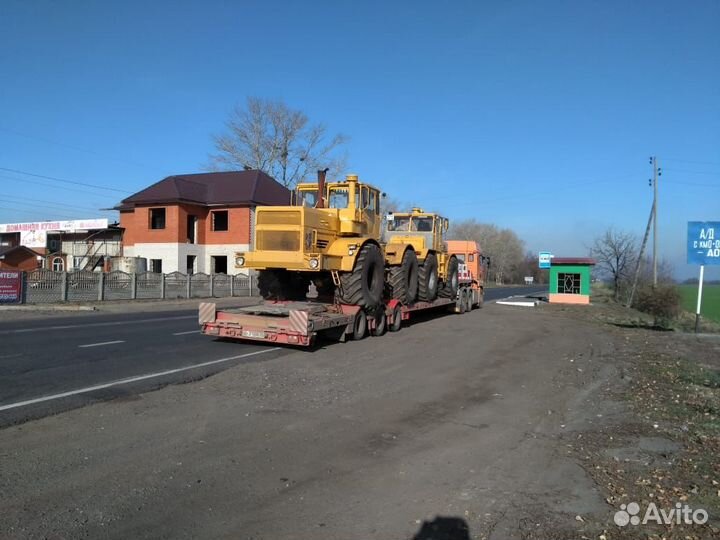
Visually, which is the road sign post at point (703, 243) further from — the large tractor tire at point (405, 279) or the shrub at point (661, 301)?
the shrub at point (661, 301)

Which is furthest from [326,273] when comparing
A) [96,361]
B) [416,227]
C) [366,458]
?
[366,458]

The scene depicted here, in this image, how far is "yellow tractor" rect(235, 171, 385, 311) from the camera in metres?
13.2

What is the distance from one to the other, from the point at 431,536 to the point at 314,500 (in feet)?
3.56

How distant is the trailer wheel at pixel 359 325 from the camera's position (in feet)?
46.6

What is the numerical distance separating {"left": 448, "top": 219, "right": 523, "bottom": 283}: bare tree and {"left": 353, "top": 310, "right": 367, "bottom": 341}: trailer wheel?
299 ft

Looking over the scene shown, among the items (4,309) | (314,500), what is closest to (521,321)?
(314,500)

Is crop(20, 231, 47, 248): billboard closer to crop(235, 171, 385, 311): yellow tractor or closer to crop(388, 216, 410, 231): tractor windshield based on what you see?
crop(388, 216, 410, 231): tractor windshield

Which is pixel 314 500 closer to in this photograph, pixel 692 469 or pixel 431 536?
pixel 431 536

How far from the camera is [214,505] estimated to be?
182 inches

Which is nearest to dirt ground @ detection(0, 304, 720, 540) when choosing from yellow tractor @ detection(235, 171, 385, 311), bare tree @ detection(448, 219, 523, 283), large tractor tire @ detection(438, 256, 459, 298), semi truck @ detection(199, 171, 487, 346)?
semi truck @ detection(199, 171, 487, 346)

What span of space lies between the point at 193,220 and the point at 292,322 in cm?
3446

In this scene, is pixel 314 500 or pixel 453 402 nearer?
pixel 314 500

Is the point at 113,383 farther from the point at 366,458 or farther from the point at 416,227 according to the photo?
the point at 416,227

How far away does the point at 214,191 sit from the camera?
4519cm
